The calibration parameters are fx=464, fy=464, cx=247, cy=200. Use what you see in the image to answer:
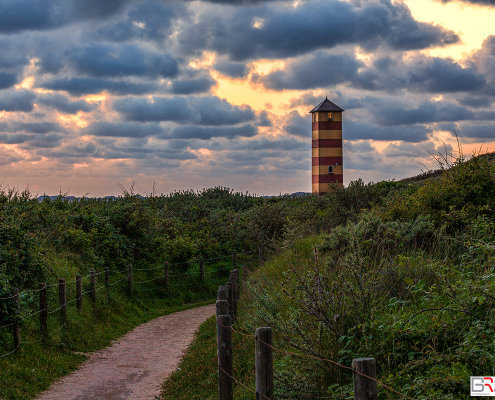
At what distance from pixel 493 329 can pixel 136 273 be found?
14.9 m

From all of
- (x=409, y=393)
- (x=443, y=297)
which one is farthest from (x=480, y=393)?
(x=443, y=297)

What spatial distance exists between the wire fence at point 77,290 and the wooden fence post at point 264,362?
607 cm

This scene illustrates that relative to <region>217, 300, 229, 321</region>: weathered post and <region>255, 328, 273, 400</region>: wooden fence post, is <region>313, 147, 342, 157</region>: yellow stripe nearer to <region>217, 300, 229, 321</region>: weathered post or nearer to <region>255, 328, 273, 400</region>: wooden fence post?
<region>217, 300, 229, 321</region>: weathered post

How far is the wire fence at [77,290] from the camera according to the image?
9156 millimetres

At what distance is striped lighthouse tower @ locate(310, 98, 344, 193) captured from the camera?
42.3 meters

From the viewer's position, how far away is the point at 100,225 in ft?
61.1

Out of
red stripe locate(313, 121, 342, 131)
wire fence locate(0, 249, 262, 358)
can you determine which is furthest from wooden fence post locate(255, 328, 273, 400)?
red stripe locate(313, 121, 342, 131)

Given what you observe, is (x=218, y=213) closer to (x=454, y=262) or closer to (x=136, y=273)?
(x=136, y=273)

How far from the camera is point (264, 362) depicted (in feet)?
15.1

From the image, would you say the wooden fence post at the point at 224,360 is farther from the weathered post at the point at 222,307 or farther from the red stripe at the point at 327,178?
the red stripe at the point at 327,178

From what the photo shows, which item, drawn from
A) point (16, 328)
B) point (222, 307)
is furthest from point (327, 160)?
point (222, 307)

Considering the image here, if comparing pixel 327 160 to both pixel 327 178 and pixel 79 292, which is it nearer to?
pixel 327 178

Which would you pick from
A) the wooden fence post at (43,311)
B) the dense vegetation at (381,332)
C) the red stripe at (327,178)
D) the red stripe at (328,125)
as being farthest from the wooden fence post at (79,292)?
the red stripe at (328,125)

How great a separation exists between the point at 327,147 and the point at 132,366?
34.9 m
